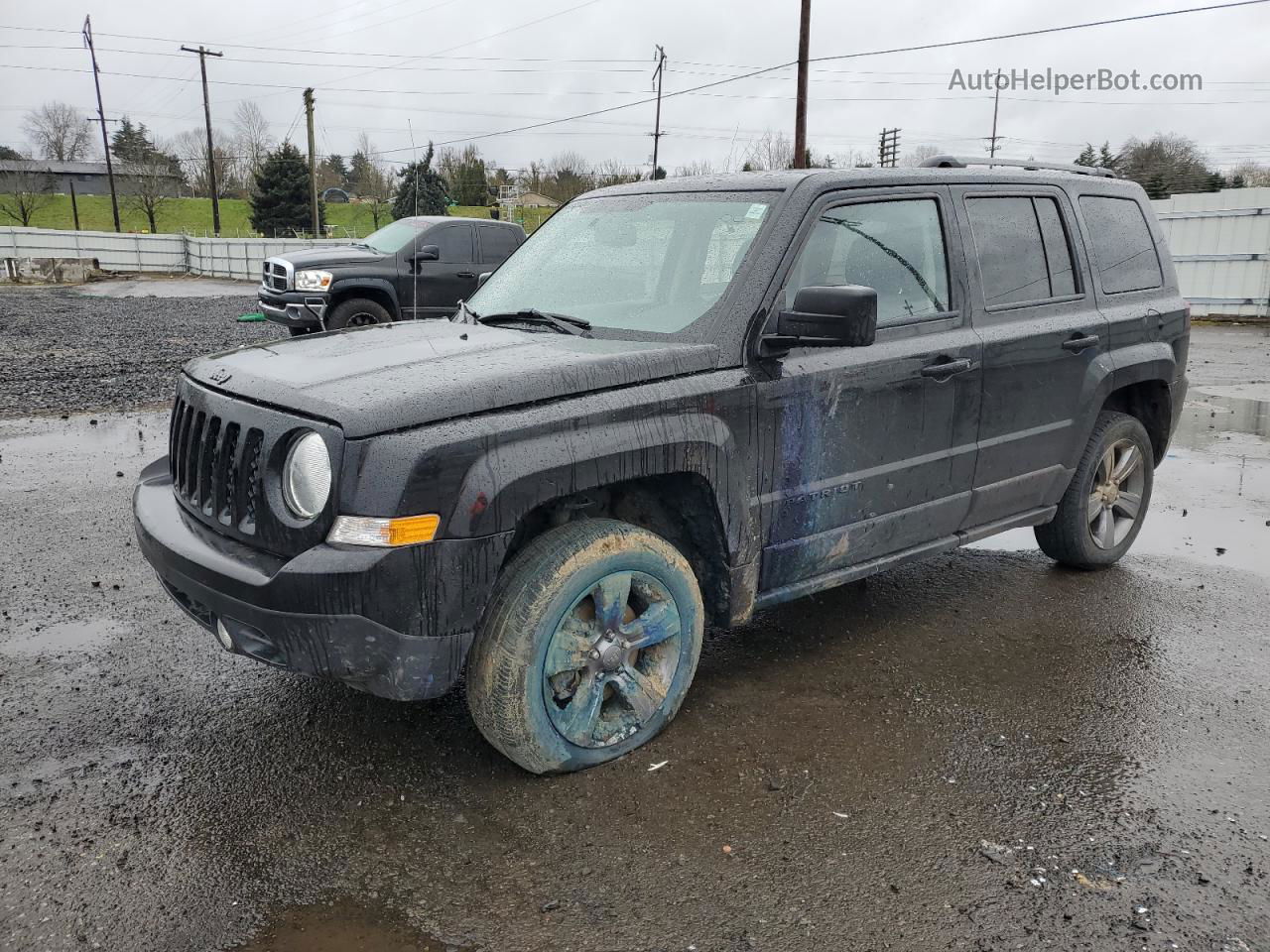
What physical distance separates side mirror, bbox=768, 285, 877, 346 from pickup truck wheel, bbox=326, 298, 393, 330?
983cm

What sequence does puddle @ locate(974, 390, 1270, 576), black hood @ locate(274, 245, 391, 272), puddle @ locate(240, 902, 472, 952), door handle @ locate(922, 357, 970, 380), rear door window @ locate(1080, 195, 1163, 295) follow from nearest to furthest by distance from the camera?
puddle @ locate(240, 902, 472, 952)
door handle @ locate(922, 357, 970, 380)
rear door window @ locate(1080, 195, 1163, 295)
puddle @ locate(974, 390, 1270, 576)
black hood @ locate(274, 245, 391, 272)

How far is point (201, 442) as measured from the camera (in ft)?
10.4

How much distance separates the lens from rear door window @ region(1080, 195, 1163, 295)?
4766 millimetres

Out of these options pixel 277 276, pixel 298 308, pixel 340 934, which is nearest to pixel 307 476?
pixel 340 934

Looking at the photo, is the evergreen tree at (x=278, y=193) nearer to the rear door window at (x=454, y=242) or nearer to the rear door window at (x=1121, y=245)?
the rear door window at (x=454, y=242)

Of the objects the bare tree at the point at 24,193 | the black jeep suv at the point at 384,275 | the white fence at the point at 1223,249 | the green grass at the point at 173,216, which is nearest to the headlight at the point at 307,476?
the black jeep suv at the point at 384,275

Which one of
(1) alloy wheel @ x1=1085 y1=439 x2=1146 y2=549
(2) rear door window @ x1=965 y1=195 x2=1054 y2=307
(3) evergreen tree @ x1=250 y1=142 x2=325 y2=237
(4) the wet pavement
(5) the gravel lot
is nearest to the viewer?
(4) the wet pavement

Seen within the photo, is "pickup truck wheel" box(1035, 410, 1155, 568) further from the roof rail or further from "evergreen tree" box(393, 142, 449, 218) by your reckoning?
"evergreen tree" box(393, 142, 449, 218)

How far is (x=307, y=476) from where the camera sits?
2809 millimetres

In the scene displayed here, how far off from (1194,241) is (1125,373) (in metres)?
17.4

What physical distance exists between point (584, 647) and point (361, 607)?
29.5 inches

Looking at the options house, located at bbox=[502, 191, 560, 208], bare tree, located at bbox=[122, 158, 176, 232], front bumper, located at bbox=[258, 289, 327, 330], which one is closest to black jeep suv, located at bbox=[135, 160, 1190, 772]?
front bumper, located at bbox=[258, 289, 327, 330]

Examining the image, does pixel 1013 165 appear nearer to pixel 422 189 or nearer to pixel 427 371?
pixel 427 371

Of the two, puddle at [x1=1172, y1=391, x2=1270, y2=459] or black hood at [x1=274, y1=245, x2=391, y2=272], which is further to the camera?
black hood at [x1=274, y1=245, x2=391, y2=272]
